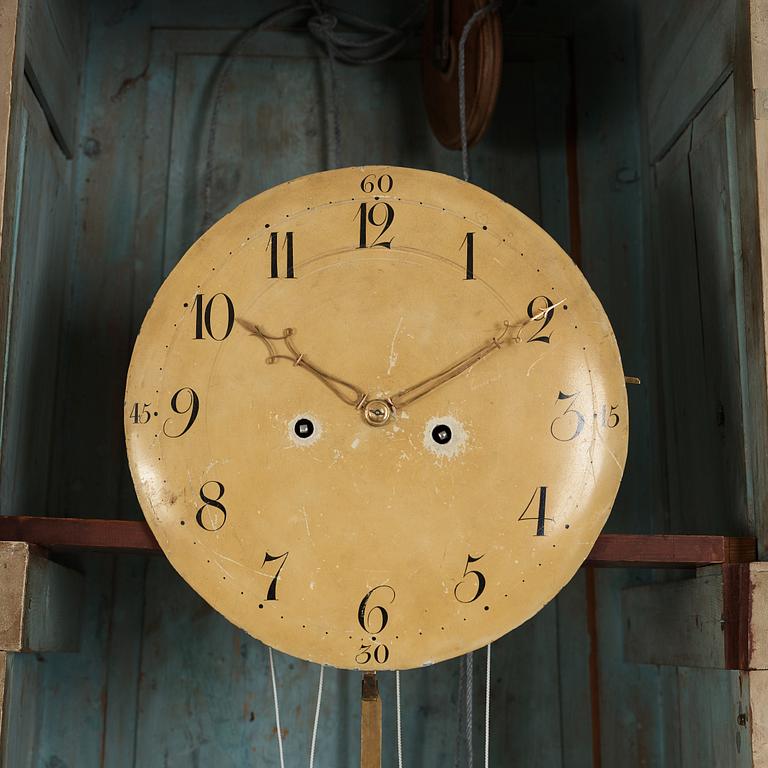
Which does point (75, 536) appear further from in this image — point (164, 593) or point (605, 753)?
point (605, 753)

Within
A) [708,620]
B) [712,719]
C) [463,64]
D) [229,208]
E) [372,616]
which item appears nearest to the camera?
[372,616]

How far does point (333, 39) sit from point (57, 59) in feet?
1.50

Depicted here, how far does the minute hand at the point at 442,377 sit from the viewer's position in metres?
1.25

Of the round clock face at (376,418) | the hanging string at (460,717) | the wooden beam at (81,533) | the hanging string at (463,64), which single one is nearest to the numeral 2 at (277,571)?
the round clock face at (376,418)

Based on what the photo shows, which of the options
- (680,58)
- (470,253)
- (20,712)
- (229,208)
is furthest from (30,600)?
(680,58)

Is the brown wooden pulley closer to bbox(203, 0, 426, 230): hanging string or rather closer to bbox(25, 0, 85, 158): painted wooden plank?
bbox(203, 0, 426, 230): hanging string

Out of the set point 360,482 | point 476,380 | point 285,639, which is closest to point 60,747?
point 285,639

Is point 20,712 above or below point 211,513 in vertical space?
below

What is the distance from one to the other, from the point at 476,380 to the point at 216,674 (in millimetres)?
729

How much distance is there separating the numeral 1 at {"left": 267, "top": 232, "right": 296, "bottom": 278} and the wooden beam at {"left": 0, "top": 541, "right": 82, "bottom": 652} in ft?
1.39

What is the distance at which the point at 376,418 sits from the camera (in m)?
1.23

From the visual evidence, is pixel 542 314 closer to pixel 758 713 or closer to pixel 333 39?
pixel 758 713

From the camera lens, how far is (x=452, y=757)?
5.49 feet

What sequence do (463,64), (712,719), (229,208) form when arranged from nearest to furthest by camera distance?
(712,719) → (463,64) → (229,208)
